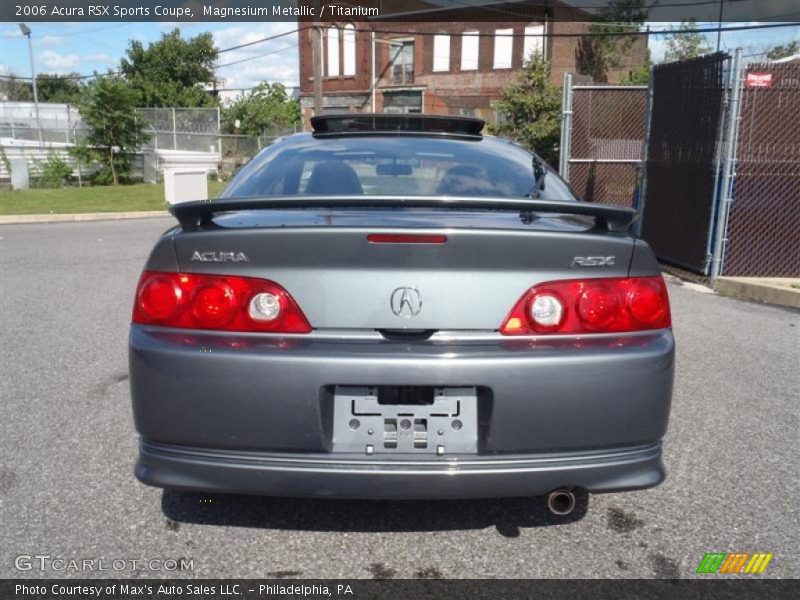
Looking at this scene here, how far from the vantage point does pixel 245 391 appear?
2213 millimetres

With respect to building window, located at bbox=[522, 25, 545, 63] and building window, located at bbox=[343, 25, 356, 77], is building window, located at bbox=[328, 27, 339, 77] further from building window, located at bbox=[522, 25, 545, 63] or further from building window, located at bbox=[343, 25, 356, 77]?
building window, located at bbox=[522, 25, 545, 63]

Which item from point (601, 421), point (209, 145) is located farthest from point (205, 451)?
point (209, 145)

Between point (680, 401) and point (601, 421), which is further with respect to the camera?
point (680, 401)

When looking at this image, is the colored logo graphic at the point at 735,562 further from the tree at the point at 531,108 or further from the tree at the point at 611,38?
the tree at the point at 611,38

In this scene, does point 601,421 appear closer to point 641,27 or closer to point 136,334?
point 136,334

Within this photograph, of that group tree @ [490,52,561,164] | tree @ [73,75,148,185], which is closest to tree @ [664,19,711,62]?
tree @ [490,52,561,164]

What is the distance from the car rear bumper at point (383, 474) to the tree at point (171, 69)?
5772cm

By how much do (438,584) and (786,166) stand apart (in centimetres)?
740

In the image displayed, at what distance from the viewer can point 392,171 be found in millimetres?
3439

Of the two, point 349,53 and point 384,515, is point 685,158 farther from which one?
point 349,53

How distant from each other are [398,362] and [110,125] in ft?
90.7

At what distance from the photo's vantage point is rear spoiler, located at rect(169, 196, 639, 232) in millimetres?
2389

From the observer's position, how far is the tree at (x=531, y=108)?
24.3 meters

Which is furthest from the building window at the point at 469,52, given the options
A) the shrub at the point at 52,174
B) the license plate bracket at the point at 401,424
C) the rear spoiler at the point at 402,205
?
the license plate bracket at the point at 401,424
